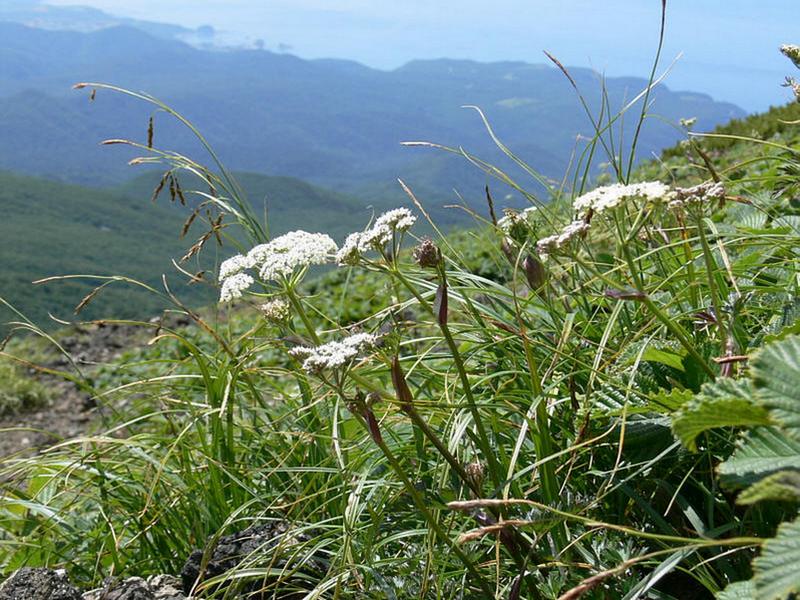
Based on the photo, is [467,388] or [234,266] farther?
[234,266]

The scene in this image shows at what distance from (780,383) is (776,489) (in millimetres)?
199

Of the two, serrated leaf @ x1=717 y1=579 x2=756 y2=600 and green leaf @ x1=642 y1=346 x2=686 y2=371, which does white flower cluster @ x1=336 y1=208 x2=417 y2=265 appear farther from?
serrated leaf @ x1=717 y1=579 x2=756 y2=600

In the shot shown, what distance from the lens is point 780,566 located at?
1.07m

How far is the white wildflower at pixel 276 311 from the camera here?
233cm

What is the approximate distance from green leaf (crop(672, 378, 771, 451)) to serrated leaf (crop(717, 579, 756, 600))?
0.29 metres

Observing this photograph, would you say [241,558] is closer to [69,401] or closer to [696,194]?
[696,194]

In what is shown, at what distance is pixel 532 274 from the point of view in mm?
2326

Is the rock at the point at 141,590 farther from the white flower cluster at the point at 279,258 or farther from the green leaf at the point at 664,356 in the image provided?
the green leaf at the point at 664,356

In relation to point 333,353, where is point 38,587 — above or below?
below

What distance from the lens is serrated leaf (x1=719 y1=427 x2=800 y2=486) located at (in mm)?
1340

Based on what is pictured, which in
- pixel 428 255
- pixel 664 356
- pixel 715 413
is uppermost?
pixel 428 255

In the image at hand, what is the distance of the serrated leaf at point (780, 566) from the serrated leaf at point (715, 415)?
21 cm

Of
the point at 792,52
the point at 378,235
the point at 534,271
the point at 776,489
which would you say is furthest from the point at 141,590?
the point at 792,52

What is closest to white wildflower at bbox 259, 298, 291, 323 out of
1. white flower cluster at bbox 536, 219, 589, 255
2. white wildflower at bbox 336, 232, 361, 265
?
white wildflower at bbox 336, 232, 361, 265
